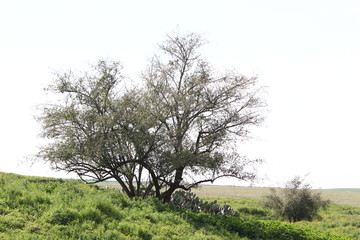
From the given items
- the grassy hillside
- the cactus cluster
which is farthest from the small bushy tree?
the grassy hillside

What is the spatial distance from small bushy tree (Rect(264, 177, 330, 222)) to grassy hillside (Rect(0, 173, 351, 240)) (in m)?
18.7

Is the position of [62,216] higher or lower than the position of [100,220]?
higher

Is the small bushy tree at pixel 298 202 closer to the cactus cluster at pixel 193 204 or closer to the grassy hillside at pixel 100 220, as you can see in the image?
the cactus cluster at pixel 193 204

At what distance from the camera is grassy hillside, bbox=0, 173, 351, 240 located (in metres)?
14.3

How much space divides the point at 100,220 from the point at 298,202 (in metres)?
29.1

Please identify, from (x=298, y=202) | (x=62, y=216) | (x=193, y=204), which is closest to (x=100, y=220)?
(x=62, y=216)

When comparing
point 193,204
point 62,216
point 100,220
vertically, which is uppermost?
point 193,204

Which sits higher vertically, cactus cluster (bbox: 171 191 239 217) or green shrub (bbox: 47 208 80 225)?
cactus cluster (bbox: 171 191 239 217)

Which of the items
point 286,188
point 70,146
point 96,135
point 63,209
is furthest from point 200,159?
point 286,188

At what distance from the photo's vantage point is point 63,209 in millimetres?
15891

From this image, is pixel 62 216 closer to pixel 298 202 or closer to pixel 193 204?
pixel 193 204

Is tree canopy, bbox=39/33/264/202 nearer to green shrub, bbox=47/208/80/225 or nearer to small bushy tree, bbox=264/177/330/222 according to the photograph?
green shrub, bbox=47/208/80/225

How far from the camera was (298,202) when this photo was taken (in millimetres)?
40312

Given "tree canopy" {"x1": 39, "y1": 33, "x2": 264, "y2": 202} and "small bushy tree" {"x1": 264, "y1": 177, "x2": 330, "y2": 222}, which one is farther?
"small bushy tree" {"x1": 264, "y1": 177, "x2": 330, "y2": 222}
